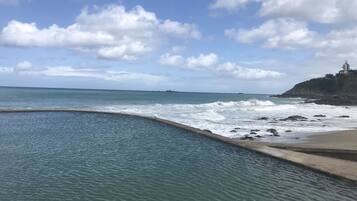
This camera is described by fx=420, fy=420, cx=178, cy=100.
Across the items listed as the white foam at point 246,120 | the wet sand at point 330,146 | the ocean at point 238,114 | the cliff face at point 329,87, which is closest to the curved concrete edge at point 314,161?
the wet sand at point 330,146

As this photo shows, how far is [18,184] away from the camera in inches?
566

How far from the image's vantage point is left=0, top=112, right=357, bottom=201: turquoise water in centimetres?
1355

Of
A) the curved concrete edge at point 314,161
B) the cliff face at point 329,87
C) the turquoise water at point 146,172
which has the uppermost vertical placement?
the cliff face at point 329,87

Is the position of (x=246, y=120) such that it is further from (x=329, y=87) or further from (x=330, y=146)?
(x=329, y=87)

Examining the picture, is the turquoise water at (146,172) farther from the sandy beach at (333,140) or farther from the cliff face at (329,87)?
the cliff face at (329,87)

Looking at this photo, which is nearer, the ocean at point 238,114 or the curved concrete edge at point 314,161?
A: the curved concrete edge at point 314,161

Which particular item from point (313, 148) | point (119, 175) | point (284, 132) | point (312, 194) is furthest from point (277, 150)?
point (284, 132)

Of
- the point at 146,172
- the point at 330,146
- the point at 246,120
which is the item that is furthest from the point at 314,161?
the point at 246,120

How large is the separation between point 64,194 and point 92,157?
20.2ft

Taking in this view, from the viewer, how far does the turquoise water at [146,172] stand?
1355 centimetres

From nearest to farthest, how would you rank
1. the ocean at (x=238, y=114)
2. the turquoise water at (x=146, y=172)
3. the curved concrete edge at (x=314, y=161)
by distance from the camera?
the turquoise water at (x=146, y=172), the curved concrete edge at (x=314, y=161), the ocean at (x=238, y=114)

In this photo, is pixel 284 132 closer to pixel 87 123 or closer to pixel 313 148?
pixel 313 148

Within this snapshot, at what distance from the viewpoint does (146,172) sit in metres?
16.7

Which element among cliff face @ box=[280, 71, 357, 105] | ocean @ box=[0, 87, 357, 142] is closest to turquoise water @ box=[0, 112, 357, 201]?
ocean @ box=[0, 87, 357, 142]
